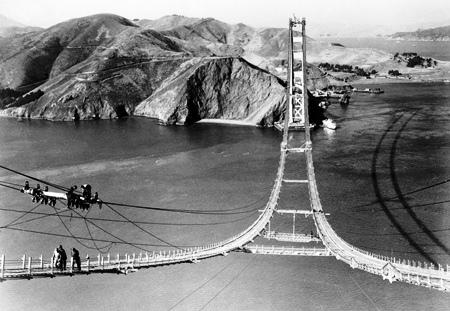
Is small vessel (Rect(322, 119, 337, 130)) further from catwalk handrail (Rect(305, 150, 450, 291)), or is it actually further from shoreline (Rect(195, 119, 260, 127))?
catwalk handrail (Rect(305, 150, 450, 291))

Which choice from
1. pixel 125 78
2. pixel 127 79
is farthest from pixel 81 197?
pixel 125 78

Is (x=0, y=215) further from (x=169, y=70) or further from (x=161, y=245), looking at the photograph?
(x=169, y=70)

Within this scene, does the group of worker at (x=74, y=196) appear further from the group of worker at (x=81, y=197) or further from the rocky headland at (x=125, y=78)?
the rocky headland at (x=125, y=78)

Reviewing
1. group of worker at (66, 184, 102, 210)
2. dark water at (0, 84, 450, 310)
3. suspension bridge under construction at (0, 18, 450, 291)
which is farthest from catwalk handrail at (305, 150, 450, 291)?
group of worker at (66, 184, 102, 210)

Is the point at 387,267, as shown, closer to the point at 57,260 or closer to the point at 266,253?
the point at 266,253

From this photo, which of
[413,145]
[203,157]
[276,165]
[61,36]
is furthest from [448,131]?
[61,36]

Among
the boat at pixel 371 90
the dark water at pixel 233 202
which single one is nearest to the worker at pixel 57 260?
the dark water at pixel 233 202
